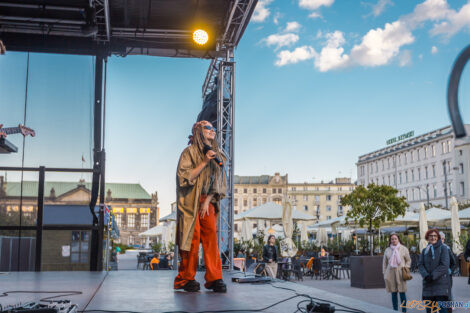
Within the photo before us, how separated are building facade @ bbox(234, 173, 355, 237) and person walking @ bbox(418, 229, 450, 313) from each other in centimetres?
10592

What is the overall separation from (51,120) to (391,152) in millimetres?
81317

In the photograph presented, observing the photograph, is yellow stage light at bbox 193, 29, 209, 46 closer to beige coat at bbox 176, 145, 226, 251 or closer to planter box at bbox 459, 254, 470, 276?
beige coat at bbox 176, 145, 226, 251

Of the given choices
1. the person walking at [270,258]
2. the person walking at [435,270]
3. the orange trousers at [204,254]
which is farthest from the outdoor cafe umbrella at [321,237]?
the orange trousers at [204,254]

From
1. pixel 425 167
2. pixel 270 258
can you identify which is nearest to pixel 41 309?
pixel 270 258

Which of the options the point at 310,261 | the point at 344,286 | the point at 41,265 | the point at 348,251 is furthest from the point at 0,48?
the point at 348,251

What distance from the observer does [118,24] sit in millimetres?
11023

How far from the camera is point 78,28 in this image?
35.2 feet

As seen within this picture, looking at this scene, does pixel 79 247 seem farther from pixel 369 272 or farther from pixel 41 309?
pixel 41 309

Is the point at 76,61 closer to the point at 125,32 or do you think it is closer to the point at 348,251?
the point at 125,32

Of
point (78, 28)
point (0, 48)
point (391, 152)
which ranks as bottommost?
point (0, 48)

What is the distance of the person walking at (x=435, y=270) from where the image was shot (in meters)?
5.79

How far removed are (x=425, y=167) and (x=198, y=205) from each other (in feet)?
257

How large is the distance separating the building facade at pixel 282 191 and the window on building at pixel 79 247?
336ft

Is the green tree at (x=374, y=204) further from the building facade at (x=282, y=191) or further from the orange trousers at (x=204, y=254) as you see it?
the building facade at (x=282, y=191)
